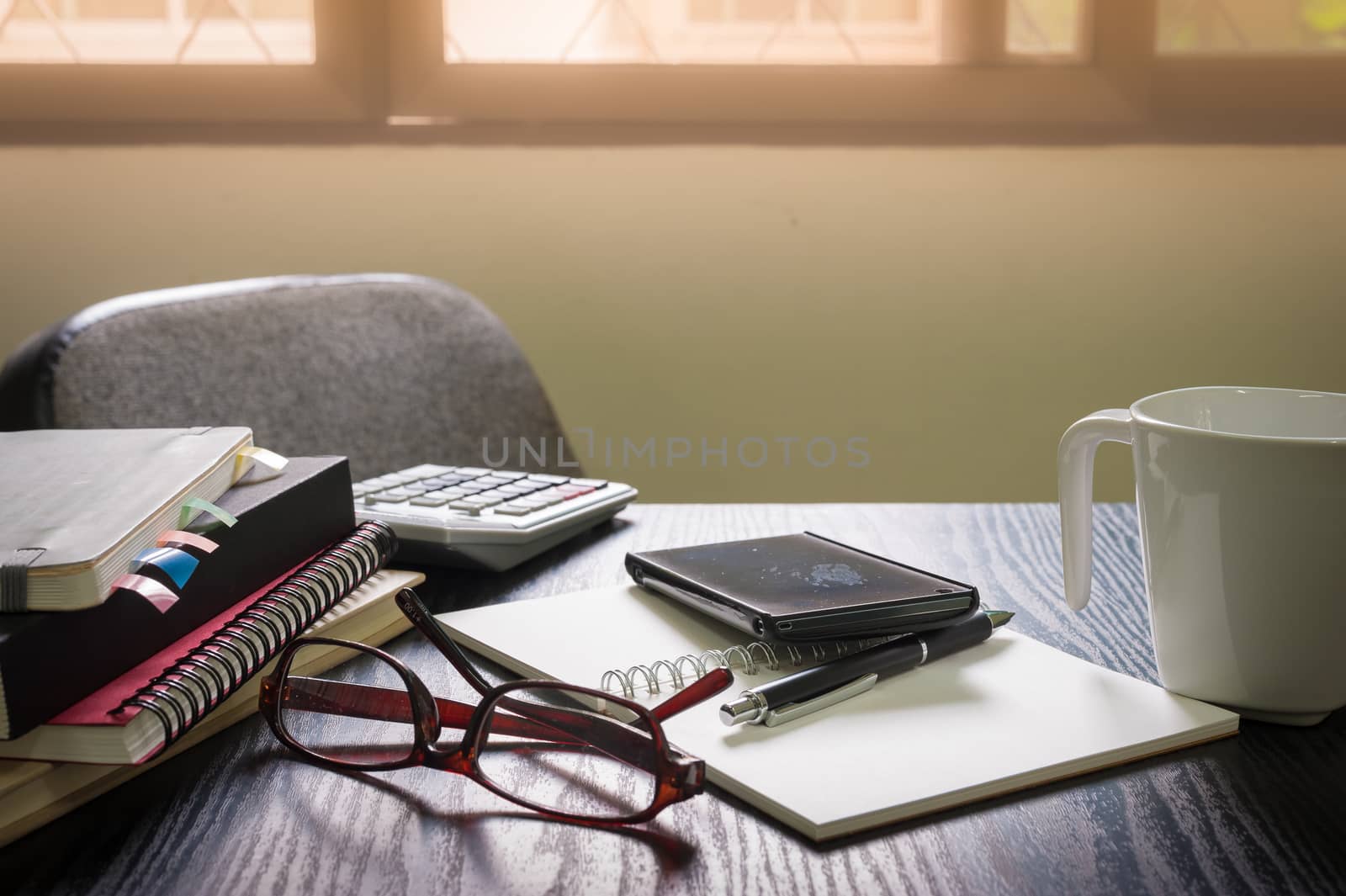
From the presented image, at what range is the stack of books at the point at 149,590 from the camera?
35 cm

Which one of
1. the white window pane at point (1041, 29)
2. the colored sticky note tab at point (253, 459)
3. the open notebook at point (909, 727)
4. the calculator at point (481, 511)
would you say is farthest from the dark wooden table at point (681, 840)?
the white window pane at point (1041, 29)

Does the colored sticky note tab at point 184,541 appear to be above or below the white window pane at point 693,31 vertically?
below

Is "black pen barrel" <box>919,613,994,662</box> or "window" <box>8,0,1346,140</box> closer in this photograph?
"black pen barrel" <box>919,613,994,662</box>

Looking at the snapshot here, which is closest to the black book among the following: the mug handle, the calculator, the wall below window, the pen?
the calculator

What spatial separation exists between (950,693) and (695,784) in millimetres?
147

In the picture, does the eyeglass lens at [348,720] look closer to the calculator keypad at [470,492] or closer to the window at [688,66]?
the calculator keypad at [470,492]

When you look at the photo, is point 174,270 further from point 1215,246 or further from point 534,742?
point 1215,246

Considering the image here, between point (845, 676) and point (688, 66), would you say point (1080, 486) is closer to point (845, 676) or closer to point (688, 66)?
point (845, 676)

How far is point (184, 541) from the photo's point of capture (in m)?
→ 0.42

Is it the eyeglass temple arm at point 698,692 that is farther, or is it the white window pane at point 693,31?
the white window pane at point 693,31

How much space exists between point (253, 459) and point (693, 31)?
45.1 inches

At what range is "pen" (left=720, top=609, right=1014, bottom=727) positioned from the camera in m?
0.41

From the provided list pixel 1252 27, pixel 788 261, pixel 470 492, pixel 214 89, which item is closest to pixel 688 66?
pixel 788 261

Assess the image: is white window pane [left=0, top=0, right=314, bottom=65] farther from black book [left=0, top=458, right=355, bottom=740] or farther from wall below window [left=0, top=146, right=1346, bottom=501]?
black book [left=0, top=458, right=355, bottom=740]
